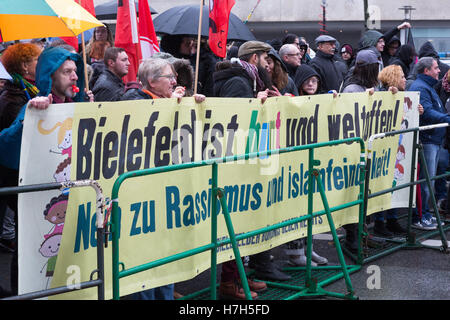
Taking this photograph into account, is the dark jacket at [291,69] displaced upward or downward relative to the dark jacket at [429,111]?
upward

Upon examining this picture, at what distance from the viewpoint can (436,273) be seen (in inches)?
266

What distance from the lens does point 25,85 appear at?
5406 mm

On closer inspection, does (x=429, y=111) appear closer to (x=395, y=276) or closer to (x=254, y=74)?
(x=395, y=276)

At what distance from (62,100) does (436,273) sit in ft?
13.1

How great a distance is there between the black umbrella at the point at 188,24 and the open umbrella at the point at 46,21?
4.04m

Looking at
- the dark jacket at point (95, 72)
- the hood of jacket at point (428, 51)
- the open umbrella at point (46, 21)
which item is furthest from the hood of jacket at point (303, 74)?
the hood of jacket at point (428, 51)

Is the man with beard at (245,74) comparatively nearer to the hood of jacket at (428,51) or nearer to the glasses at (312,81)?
the glasses at (312,81)

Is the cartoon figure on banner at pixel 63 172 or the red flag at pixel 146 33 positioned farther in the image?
the red flag at pixel 146 33

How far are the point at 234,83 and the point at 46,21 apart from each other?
5.50 ft

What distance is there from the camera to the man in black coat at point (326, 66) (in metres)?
9.88

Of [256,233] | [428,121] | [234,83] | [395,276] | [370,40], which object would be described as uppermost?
[370,40]

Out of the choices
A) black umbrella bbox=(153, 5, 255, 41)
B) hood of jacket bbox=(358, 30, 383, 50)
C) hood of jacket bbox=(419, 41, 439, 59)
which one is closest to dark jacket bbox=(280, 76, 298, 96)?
black umbrella bbox=(153, 5, 255, 41)

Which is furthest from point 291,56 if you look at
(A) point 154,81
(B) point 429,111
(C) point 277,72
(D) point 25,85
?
(D) point 25,85

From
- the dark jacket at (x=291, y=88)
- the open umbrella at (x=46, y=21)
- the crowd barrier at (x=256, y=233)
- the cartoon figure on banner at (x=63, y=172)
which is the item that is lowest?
the crowd barrier at (x=256, y=233)
